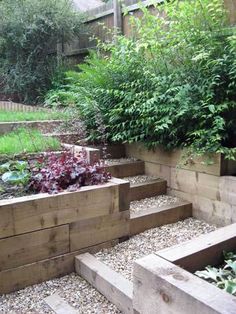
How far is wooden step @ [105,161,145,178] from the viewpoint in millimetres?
3561

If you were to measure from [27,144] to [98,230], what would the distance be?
125 cm

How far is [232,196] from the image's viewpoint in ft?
9.55

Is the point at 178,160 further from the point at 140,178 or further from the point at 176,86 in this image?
the point at 176,86

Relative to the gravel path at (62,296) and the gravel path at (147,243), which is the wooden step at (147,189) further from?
the gravel path at (62,296)

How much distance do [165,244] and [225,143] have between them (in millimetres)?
1117

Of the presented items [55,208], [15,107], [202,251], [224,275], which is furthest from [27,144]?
[15,107]

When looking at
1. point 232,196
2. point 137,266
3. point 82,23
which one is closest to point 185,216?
point 232,196

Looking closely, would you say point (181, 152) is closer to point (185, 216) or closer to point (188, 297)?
point (185, 216)

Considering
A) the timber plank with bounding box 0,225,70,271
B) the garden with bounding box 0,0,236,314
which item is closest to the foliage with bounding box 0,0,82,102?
the garden with bounding box 0,0,236,314

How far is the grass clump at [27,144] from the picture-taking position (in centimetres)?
324

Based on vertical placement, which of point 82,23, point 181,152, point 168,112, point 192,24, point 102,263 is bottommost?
point 102,263

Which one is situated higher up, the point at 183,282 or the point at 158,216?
the point at 183,282

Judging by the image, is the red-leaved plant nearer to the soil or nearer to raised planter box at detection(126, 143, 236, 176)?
the soil

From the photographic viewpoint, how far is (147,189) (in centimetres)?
342
